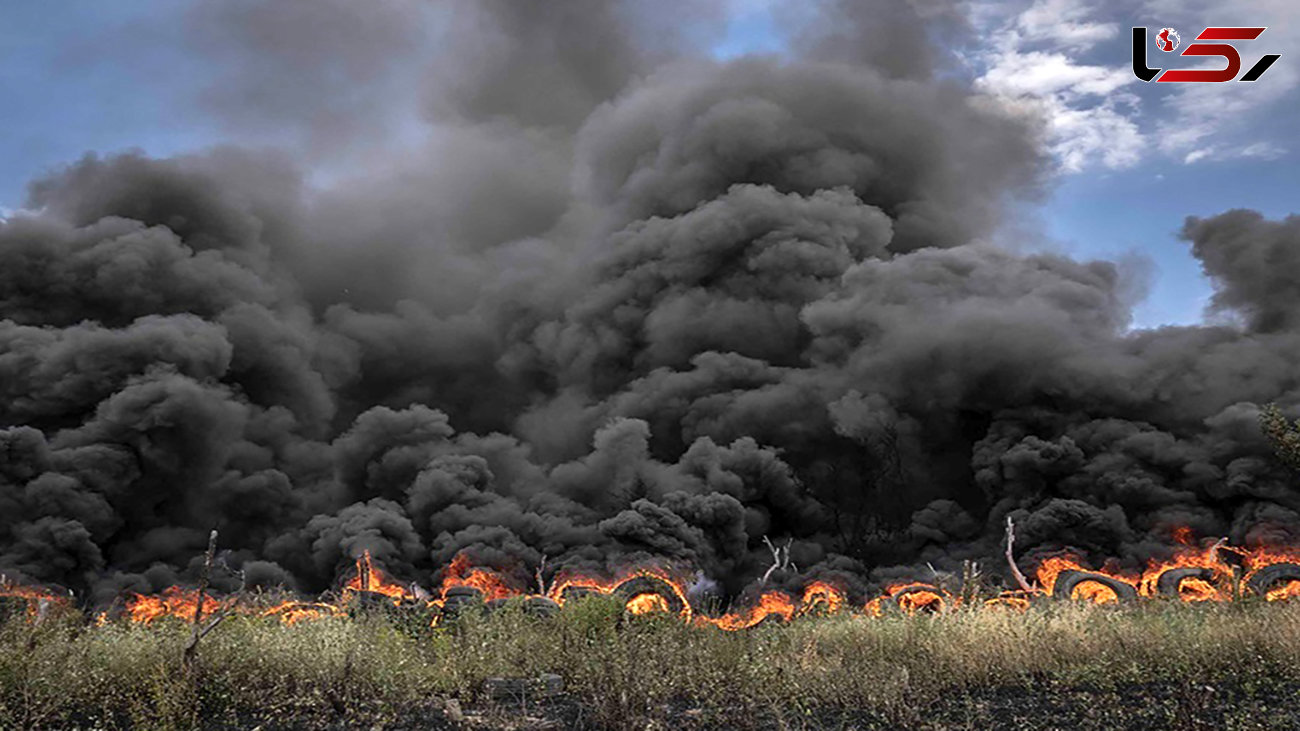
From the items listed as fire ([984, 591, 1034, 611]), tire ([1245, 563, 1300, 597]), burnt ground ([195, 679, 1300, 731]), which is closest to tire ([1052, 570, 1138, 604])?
tire ([1245, 563, 1300, 597])

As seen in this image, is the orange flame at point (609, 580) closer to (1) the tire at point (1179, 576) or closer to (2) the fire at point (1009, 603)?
(2) the fire at point (1009, 603)

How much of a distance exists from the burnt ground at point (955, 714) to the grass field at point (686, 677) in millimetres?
39

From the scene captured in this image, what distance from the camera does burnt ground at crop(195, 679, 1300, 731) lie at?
9320 millimetres

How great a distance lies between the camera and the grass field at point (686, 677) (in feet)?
32.8

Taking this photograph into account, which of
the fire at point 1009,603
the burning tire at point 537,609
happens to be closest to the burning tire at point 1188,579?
the fire at point 1009,603

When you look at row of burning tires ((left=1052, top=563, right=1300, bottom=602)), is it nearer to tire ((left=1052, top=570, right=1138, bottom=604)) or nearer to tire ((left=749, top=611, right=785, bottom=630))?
tire ((left=1052, top=570, right=1138, bottom=604))

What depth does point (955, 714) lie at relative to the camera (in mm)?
10328

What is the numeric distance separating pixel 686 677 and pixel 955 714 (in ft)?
13.6

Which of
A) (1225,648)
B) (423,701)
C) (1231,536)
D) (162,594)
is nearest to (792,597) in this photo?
(1231,536)

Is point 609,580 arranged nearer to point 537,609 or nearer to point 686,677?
point 537,609

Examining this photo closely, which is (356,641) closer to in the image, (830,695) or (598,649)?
(598,649)

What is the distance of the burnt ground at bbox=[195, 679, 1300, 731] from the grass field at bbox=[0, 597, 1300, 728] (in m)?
0.04

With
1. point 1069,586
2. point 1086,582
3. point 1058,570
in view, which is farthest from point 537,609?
point 1058,570

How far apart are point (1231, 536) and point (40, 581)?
72314mm
